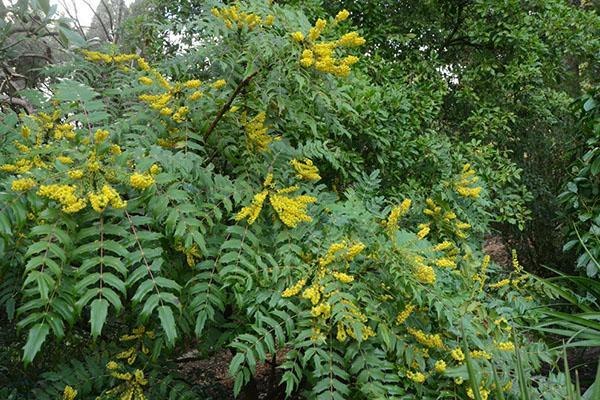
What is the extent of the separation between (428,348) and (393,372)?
0.20 meters

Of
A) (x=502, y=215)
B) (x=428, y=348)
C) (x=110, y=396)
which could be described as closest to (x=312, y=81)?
(x=428, y=348)

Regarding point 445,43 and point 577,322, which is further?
point 445,43

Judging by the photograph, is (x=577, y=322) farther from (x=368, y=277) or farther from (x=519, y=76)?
(x=519, y=76)

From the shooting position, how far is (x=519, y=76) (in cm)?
501

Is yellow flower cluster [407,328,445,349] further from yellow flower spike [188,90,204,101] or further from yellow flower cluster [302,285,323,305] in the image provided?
yellow flower spike [188,90,204,101]

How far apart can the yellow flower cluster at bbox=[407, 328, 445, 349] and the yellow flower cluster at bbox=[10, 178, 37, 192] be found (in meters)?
1.57

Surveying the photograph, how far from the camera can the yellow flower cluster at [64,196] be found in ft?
5.87

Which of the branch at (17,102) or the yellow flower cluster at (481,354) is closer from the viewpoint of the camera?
the yellow flower cluster at (481,354)

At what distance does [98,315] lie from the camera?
1710 mm

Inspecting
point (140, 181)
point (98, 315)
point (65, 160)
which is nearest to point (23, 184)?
point (65, 160)

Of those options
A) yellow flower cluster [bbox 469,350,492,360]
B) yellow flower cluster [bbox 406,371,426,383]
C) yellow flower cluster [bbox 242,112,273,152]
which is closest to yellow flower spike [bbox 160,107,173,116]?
A: yellow flower cluster [bbox 242,112,273,152]

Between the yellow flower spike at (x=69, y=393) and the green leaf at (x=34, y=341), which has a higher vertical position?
the green leaf at (x=34, y=341)

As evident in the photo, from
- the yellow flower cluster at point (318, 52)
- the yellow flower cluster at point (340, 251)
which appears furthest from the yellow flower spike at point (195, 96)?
the yellow flower cluster at point (340, 251)

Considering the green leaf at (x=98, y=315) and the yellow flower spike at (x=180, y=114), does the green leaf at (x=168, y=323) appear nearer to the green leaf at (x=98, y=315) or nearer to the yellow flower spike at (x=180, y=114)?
the green leaf at (x=98, y=315)
